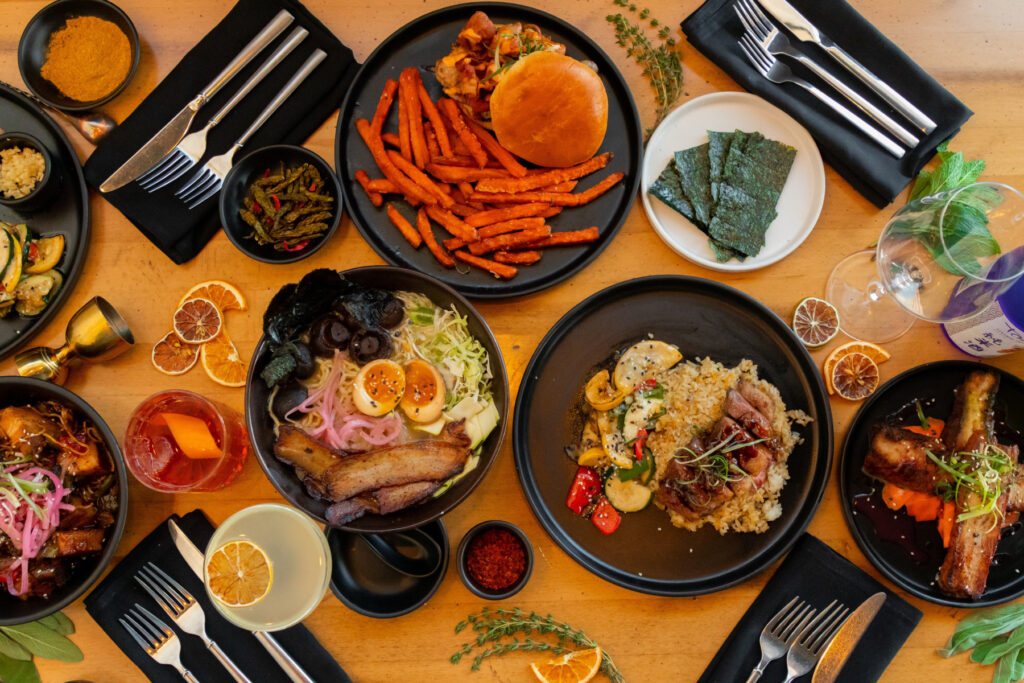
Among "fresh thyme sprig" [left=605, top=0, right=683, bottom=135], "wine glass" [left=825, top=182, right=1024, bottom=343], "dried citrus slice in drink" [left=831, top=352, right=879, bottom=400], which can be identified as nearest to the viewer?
"wine glass" [left=825, top=182, right=1024, bottom=343]

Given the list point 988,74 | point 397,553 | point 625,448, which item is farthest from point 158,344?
point 988,74

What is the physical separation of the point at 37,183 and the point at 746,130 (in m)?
2.79

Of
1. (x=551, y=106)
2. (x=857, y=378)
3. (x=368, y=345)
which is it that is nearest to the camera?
(x=368, y=345)

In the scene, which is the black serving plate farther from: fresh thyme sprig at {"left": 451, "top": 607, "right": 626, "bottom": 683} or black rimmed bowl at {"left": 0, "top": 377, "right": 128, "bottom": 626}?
black rimmed bowl at {"left": 0, "top": 377, "right": 128, "bottom": 626}

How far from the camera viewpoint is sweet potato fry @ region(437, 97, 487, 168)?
8.70 ft

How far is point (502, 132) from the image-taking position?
256cm

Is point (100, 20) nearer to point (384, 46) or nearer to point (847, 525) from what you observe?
point (384, 46)

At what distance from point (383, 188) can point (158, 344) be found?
43.1 inches

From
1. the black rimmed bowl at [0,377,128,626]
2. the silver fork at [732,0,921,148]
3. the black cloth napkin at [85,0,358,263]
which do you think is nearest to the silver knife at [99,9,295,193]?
the black cloth napkin at [85,0,358,263]

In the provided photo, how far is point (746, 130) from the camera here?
272cm

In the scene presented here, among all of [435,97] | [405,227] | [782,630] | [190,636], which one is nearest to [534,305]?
[405,227]

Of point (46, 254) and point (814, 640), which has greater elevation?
point (46, 254)

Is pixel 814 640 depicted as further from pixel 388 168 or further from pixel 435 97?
pixel 435 97

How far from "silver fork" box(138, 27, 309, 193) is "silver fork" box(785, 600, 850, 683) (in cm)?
297
